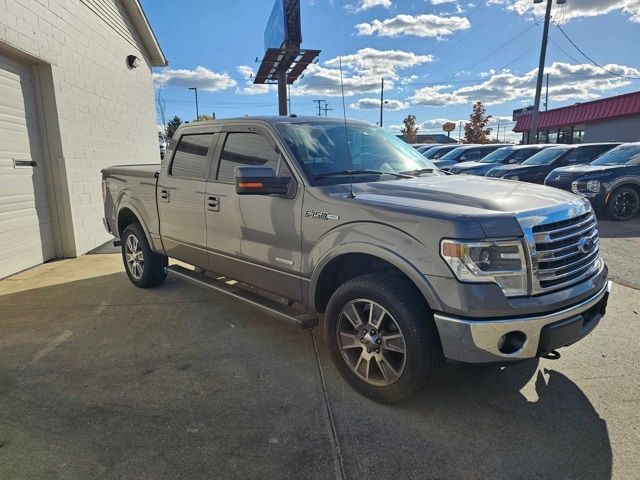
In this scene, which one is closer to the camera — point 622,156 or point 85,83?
point 85,83

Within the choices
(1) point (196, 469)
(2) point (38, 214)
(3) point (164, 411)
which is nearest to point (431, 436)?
(1) point (196, 469)

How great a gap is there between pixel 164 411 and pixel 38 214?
5.44m

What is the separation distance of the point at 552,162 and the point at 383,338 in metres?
11.3

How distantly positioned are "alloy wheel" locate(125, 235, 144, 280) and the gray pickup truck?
1153mm

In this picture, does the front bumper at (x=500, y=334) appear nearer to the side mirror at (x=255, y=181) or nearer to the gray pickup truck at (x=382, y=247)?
the gray pickup truck at (x=382, y=247)

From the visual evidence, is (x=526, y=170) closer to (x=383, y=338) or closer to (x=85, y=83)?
(x=85, y=83)

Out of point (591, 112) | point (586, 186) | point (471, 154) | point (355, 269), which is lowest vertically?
point (355, 269)

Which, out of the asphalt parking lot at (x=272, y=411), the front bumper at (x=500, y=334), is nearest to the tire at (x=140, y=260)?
the asphalt parking lot at (x=272, y=411)

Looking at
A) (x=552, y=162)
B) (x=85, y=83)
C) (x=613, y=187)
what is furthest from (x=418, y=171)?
(x=552, y=162)

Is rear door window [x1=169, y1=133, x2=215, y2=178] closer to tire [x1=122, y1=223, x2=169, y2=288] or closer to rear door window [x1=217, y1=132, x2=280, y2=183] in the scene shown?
rear door window [x1=217, y1=132, x2=280, y2=183]

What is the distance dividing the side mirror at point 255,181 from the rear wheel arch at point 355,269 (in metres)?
0.66

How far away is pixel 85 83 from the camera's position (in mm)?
8188

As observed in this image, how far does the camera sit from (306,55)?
71.6 feet

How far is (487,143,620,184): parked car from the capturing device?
11844mm
